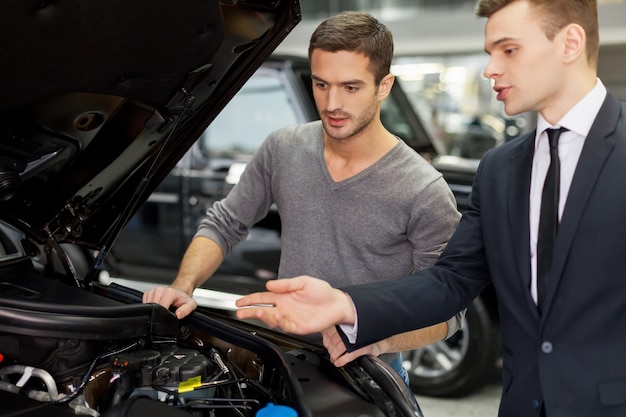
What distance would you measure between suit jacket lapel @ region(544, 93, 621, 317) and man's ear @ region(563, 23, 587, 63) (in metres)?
0.14

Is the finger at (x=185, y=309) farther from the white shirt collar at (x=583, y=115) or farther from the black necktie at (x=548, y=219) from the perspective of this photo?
the white shirt collar at (x=583, y=115)

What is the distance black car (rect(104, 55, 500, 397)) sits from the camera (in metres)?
4.31

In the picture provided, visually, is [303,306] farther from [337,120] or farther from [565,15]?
[565,15]

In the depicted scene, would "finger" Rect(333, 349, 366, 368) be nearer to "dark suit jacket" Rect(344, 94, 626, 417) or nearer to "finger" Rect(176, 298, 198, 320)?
"dark suit jacket" Rect(344, 94, 626, 417)

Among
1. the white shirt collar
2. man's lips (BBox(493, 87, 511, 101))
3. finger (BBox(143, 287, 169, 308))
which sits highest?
man's lips (BBox(493, 87, 511, 101))

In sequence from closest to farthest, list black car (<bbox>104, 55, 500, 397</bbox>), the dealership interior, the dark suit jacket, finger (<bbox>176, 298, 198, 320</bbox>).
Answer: the dark suit jacket → finger (<bbox>176, 298, 198, 320</bbox>) → black car (<bbox>104, 55, 500, 397</bbox>) → the dealership interior

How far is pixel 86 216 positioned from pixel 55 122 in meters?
0.39

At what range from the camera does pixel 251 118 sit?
4.65 metres

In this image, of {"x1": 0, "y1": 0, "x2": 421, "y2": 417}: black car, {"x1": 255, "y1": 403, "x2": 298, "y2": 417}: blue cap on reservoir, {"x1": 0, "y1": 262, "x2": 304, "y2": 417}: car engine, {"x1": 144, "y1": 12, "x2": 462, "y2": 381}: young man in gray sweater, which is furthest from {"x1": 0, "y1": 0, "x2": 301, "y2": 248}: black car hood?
{"x1": 255, "y1": 403, "x2": 298, "y2": 417}: blue cap on reservoir

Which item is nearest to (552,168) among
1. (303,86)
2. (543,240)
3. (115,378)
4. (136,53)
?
(543,240)

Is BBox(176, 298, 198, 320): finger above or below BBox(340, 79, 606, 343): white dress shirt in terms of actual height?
below

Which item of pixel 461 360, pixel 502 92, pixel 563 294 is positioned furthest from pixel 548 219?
pixel 461 360

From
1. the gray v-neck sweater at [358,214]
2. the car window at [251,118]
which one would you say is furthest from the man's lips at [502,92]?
the car window at [251,118]

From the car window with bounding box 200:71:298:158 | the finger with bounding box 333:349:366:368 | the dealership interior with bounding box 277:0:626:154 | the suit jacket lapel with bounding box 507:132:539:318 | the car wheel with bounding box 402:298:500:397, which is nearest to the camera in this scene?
the suit jacket lapel with bounding box 507:132:539:318
